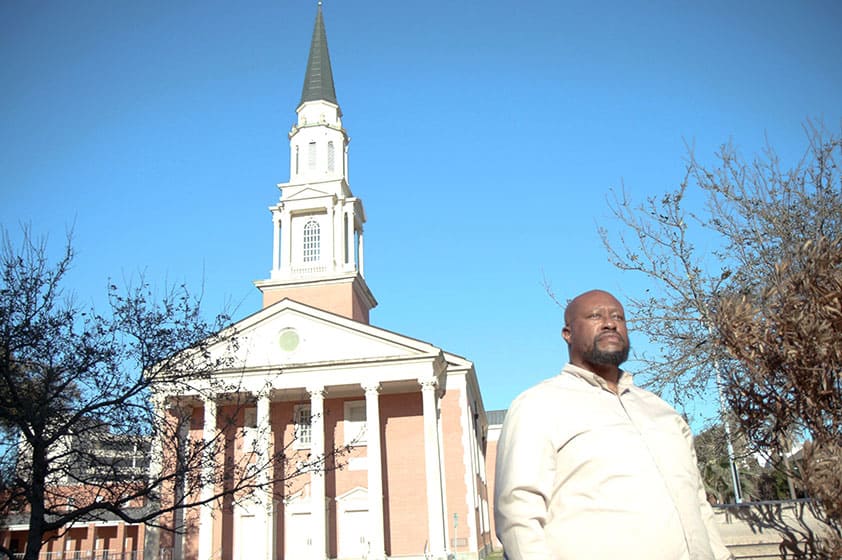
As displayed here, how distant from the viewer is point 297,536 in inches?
1150

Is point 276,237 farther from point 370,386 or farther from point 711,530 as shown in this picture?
point 711,530

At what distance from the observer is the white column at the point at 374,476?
2658cm

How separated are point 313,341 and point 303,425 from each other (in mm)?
4242

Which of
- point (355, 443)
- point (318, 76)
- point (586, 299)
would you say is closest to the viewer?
point (586, 299)

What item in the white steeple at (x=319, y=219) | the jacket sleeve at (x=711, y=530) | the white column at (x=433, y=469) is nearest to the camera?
the jacket sleeve at (x=711, y=530)

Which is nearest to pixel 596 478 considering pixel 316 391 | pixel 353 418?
pixel 316 391

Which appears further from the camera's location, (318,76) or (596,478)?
(318,76)

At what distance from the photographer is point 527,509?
2969 mm

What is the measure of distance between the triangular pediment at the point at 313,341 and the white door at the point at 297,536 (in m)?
6.62

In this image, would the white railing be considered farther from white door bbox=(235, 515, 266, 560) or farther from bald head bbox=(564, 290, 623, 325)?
bald head bbox=(564, 290, 623, 325)

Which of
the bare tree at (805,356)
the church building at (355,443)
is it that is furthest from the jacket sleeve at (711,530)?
the church building at (355,443)

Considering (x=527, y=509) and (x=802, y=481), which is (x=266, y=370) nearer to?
(x=802, y=481)

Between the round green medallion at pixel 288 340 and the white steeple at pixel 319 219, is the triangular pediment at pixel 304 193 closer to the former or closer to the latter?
the white steeple at pixel 319 219

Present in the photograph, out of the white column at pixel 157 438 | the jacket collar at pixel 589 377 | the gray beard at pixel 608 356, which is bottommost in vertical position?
the jacket collar at pixel 589 377
